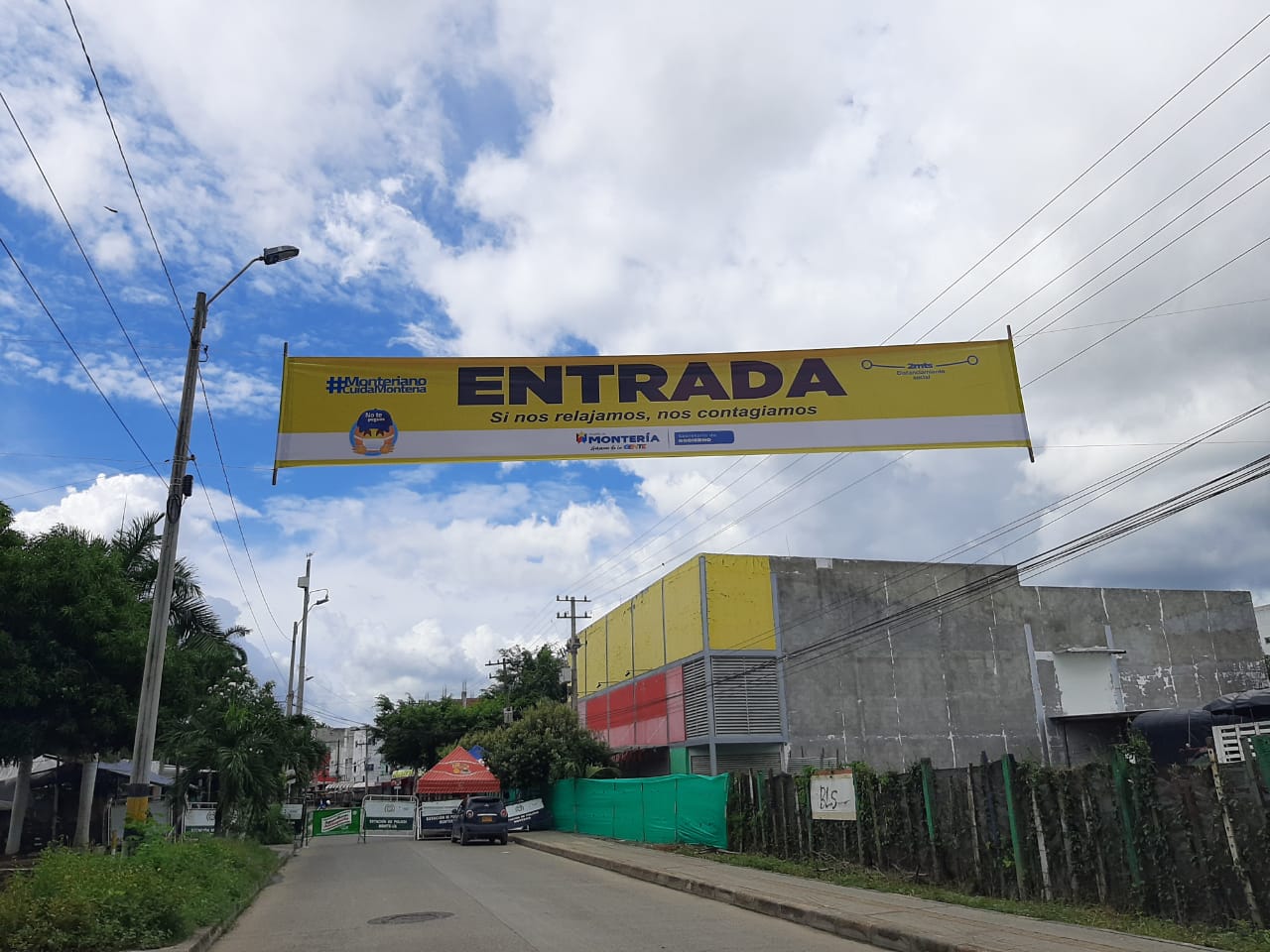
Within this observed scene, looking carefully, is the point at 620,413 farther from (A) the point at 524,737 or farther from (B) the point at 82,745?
(A) the point at 524,737

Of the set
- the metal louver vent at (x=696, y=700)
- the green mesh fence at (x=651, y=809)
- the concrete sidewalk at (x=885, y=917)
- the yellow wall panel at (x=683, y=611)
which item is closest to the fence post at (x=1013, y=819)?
the concrete sidewalk at (x=885, y=917)

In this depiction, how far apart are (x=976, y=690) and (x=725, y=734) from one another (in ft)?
34.3

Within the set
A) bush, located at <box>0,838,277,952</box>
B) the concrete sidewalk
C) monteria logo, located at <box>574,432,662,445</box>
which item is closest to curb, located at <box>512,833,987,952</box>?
the concrete sidewalk

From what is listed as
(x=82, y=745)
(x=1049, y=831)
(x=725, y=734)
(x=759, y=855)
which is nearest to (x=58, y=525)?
(x=82, y=745)

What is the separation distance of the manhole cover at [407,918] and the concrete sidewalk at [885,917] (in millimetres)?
4237

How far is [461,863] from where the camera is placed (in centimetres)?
2270

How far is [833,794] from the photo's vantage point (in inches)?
678

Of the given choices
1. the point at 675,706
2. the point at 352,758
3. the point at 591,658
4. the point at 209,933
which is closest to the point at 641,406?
the point at 209,933

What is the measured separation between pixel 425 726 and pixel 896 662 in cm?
3696

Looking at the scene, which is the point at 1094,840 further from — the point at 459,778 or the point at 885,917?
the point at 459,778

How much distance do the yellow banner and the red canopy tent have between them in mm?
26128

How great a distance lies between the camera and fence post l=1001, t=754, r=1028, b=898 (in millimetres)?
12500

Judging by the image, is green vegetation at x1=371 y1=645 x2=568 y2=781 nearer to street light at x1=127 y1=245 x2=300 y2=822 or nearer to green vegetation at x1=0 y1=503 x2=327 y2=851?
green vegetation at x1=0 y1=503 x2=327 y2=851

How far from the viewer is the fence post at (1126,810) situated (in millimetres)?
10719
